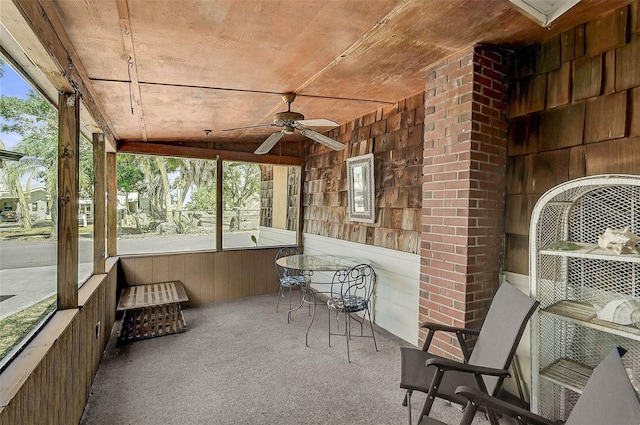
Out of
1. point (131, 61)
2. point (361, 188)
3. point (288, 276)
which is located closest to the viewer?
point (131, 61)

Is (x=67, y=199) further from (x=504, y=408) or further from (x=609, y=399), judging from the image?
(x=609, y=399)

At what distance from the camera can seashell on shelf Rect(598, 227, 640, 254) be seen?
1.66 metres

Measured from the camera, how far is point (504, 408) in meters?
1.33

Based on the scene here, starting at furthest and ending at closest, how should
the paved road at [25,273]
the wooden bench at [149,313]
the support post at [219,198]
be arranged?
1. the support post at [219,198]
2. the wooden bench at [149,313]
3. the paved road at [25,273]

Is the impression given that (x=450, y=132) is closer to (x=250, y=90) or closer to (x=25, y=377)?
(x=250, y=90)

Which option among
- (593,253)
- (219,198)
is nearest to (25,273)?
(593,253)

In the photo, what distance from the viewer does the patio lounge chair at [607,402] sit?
1004 millimetres

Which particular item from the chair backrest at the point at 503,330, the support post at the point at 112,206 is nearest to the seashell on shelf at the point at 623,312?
the chair backrest at the point at 503,330

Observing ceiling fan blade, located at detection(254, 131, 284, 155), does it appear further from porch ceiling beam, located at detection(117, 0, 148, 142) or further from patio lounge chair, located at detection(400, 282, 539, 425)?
patio lounge chair, located at detection(400, 282, 539, 425)

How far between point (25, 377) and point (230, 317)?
9.82ft

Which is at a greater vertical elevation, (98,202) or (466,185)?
(466,185)

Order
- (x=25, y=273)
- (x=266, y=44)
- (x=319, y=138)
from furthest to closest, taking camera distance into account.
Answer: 1. (x=319, y=138)
2. (x=266, y=44)
3. (x=25, y=273)

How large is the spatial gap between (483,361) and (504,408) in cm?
67

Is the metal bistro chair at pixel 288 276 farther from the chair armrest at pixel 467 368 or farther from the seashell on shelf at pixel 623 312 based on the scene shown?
the seashell on shelf at pixel 623 312
